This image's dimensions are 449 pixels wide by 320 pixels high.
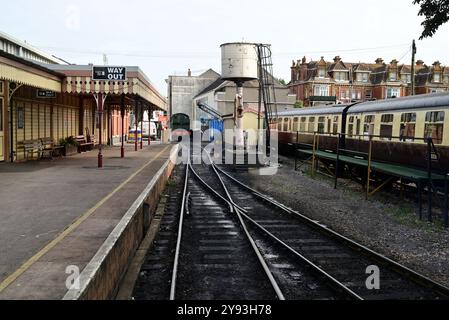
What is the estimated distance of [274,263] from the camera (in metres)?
8.02

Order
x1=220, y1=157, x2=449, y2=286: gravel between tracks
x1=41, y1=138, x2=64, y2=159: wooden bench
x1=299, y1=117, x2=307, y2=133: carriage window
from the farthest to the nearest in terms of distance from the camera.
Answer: x1=299, y1=117, x2=307, y2=133: carriage window
x1=41, y1=138, x2=64, y2=159: wooden bench
x1=220, y1=157, x2=449, y2=286: gravel between tracks

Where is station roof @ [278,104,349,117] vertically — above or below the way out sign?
below

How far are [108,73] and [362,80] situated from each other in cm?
6293

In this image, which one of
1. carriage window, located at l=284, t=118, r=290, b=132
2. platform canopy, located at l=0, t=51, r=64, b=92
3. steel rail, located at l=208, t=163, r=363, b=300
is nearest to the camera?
steel rail, located at l=208, t=163, r=363, b=300

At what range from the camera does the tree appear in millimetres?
12531

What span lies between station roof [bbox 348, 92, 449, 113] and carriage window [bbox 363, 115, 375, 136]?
0.34 m

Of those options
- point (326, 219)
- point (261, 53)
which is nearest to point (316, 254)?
point (326, 219)

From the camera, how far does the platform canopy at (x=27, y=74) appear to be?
13.9 meters

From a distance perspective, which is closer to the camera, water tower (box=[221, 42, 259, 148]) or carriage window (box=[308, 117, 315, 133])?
carriage window (box=[308, 117, 315, 133])

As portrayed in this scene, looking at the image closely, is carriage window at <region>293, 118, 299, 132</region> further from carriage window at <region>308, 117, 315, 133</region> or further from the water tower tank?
the water tower tank

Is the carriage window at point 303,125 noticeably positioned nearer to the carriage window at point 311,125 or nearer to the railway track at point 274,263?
the carriage window at point 311,125

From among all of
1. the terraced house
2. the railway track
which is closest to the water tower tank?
the railway track

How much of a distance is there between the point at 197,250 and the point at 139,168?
943 cm
